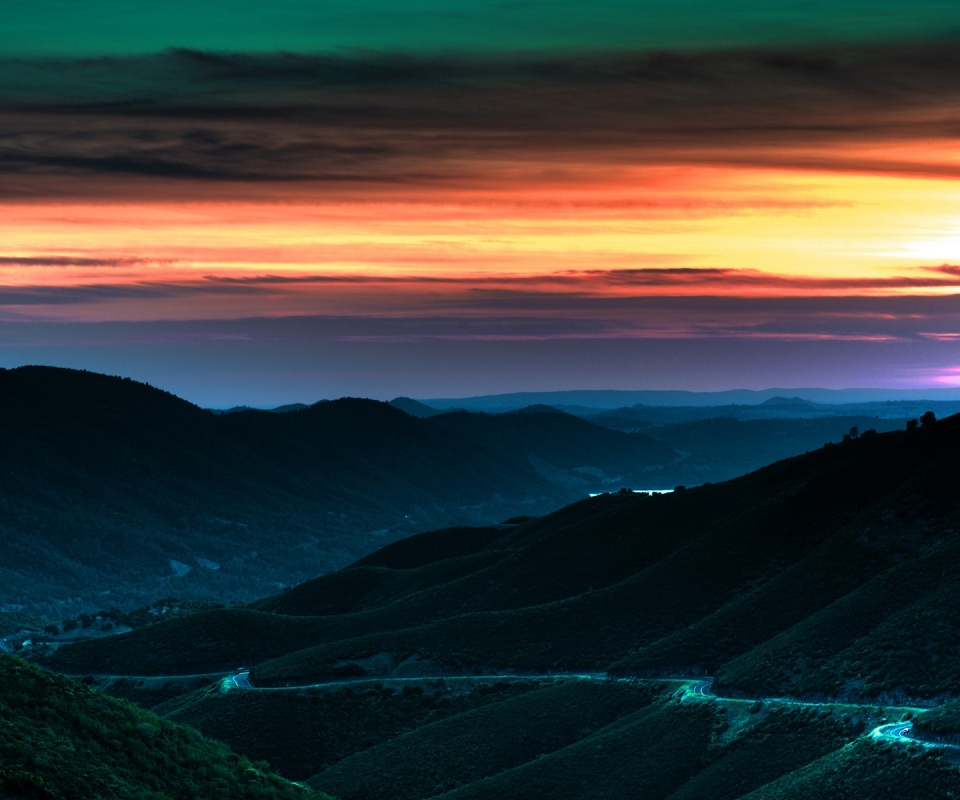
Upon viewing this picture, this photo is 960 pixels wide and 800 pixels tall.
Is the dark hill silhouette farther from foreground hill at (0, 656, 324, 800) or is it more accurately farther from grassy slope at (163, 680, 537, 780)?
foreground hill at (0, 656, 324, 800)

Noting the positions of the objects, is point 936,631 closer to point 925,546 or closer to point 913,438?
point 925,546

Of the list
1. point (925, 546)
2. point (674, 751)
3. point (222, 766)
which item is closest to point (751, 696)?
point (674, 751)

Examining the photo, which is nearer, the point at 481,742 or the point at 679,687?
the point at 481,742

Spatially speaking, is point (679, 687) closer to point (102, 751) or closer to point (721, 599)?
point (721, 599)

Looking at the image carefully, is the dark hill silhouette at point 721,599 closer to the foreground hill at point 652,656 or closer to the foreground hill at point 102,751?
the foreground hill at point 652,656

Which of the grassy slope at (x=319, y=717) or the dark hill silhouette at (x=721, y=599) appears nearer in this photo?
the dark hill silhouette at (x=721, y=599)

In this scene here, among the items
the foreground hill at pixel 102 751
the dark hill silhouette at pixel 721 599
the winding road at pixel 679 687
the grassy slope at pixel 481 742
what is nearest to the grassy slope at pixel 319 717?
the winding road at pixel 679 687

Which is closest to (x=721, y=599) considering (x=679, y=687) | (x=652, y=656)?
(x=652, y=656)
